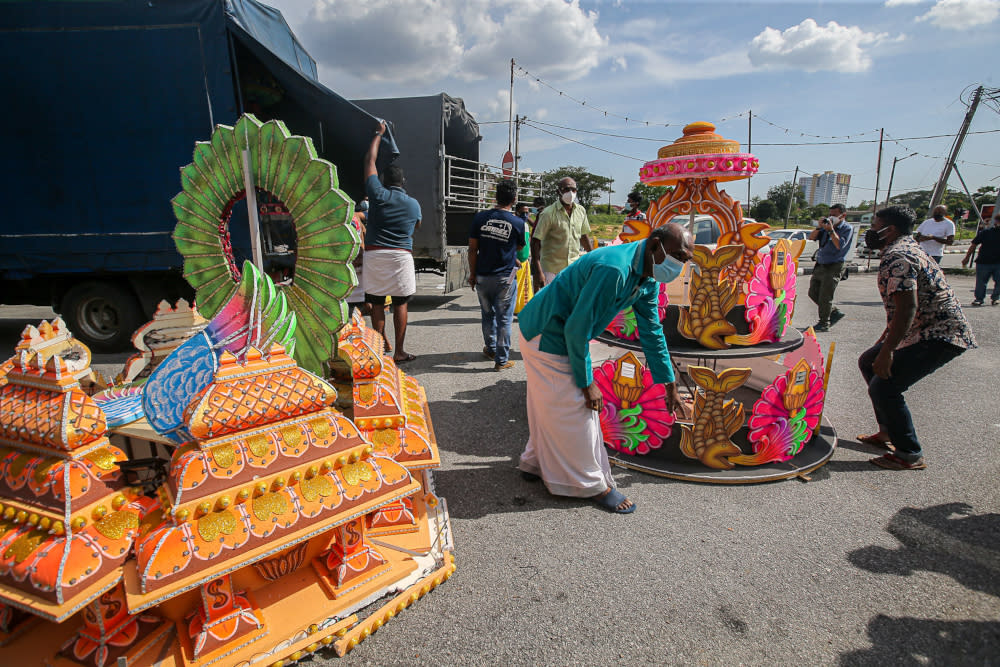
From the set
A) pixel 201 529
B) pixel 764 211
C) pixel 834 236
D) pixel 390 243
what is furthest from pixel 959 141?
pixel 764 211

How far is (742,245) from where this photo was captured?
3.21 metres

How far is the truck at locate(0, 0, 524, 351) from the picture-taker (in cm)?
497

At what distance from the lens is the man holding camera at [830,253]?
6.40 meters

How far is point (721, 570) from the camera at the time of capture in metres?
2.22

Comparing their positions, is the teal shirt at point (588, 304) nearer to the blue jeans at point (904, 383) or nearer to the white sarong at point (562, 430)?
the white sarong at point (562, 430)

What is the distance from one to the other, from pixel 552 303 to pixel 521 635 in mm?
1473

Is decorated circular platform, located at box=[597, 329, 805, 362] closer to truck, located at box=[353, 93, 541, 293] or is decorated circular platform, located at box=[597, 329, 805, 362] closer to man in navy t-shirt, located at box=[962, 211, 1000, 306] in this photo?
truck, located at box=[353, 93, 541, 293]

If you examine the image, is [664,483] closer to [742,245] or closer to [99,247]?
[742,245]

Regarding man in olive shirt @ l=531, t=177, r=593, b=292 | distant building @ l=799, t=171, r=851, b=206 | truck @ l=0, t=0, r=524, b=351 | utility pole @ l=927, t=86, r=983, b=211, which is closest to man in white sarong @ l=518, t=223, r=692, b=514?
man in olive shirt @ l=531, t=177, r=593, b=292

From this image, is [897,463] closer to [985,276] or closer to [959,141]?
[985,276]

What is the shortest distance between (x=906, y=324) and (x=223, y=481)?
11.2 ft

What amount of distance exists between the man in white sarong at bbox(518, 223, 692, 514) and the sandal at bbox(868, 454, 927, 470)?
1456 millimetres

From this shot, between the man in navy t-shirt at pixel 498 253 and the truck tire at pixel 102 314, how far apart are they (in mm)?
4096

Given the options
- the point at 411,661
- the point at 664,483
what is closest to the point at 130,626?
the point at 411,661
